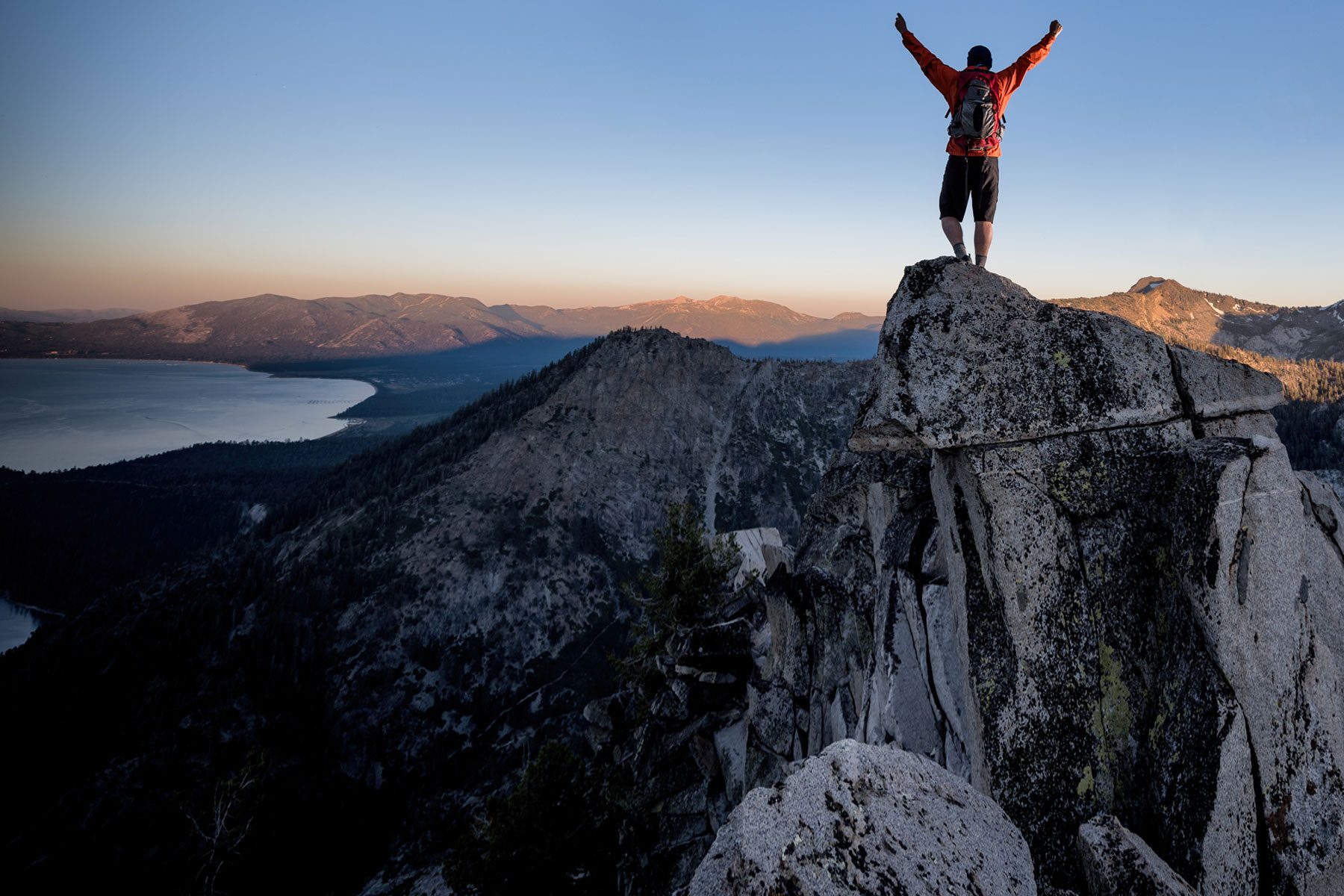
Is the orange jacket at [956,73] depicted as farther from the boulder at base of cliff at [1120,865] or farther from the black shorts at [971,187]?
the boulder at base of cliff at [1120,865]

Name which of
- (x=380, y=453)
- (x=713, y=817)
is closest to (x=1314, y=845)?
(x=713, y=817)

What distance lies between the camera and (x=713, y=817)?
22.2m

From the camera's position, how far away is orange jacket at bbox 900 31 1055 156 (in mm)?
10641

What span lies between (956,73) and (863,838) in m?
12.7

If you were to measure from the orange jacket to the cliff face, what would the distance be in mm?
2792

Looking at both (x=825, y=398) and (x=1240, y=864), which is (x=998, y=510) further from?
(x=825, y=398)

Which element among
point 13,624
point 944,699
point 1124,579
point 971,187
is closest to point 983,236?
point 971,187

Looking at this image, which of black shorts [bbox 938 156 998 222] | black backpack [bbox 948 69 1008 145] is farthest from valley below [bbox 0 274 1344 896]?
black backpack [bbox 948 69 1008 145]

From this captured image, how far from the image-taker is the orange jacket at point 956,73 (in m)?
10.6

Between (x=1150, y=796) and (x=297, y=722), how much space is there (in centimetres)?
10717

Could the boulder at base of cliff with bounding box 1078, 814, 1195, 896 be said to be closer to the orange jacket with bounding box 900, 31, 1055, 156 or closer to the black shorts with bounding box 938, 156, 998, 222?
the black shorts with bounding box 938, 156, 998, 222

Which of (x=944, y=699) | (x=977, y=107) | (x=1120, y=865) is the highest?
(x=977, y=107)

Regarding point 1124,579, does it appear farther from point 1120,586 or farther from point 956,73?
point 956,73

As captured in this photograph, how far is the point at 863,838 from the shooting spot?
495cm
